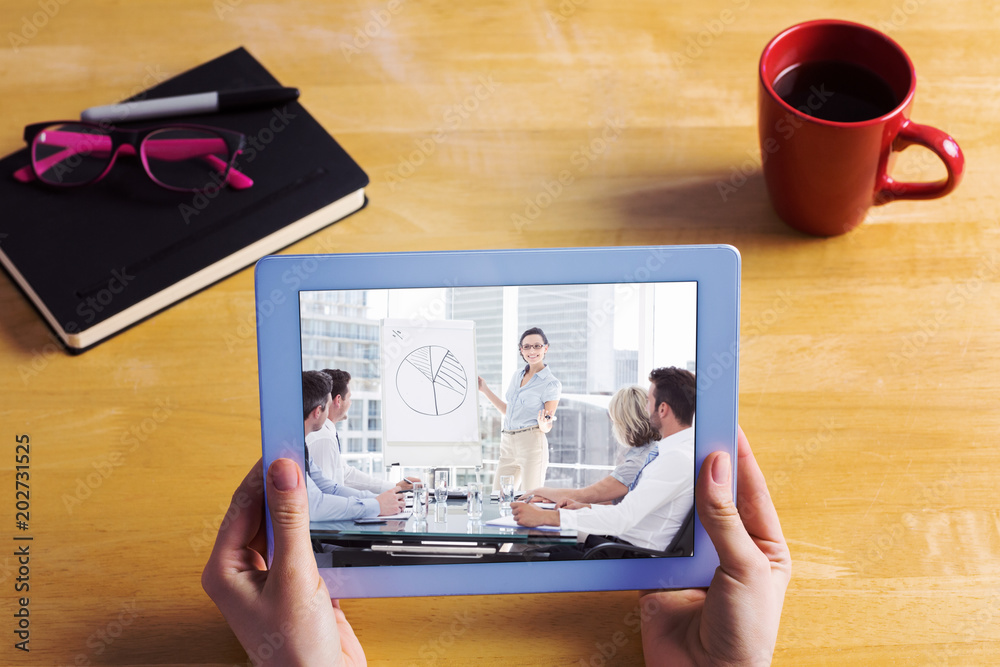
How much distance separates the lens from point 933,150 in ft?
2.11

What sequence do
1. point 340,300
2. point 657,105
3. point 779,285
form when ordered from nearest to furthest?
point 340,300 → point 779,285 → point 657,105

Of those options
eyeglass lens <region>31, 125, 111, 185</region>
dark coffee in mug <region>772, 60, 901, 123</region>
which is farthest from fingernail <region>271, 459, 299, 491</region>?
dark coffee in mug <region>772, 60, 901, 123</region>

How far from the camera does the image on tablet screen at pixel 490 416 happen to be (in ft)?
1.78

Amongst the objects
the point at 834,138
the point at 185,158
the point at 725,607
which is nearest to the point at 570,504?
the point at 725,607

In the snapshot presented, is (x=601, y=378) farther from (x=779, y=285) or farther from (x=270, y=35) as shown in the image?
(x=270, y=35)

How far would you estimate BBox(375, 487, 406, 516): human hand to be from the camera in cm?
54

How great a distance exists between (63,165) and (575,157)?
0.49 metres

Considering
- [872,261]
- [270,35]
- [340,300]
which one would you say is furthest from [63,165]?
[872,261]

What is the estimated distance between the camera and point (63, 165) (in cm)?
73

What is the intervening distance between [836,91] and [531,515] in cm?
46

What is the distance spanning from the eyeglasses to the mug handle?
1.87 feet

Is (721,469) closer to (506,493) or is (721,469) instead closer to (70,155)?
(506,493)

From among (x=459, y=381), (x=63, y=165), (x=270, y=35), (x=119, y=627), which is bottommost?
(x=119, y=627)

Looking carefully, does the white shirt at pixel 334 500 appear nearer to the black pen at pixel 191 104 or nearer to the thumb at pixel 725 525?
the thumb at pixel 725 525
